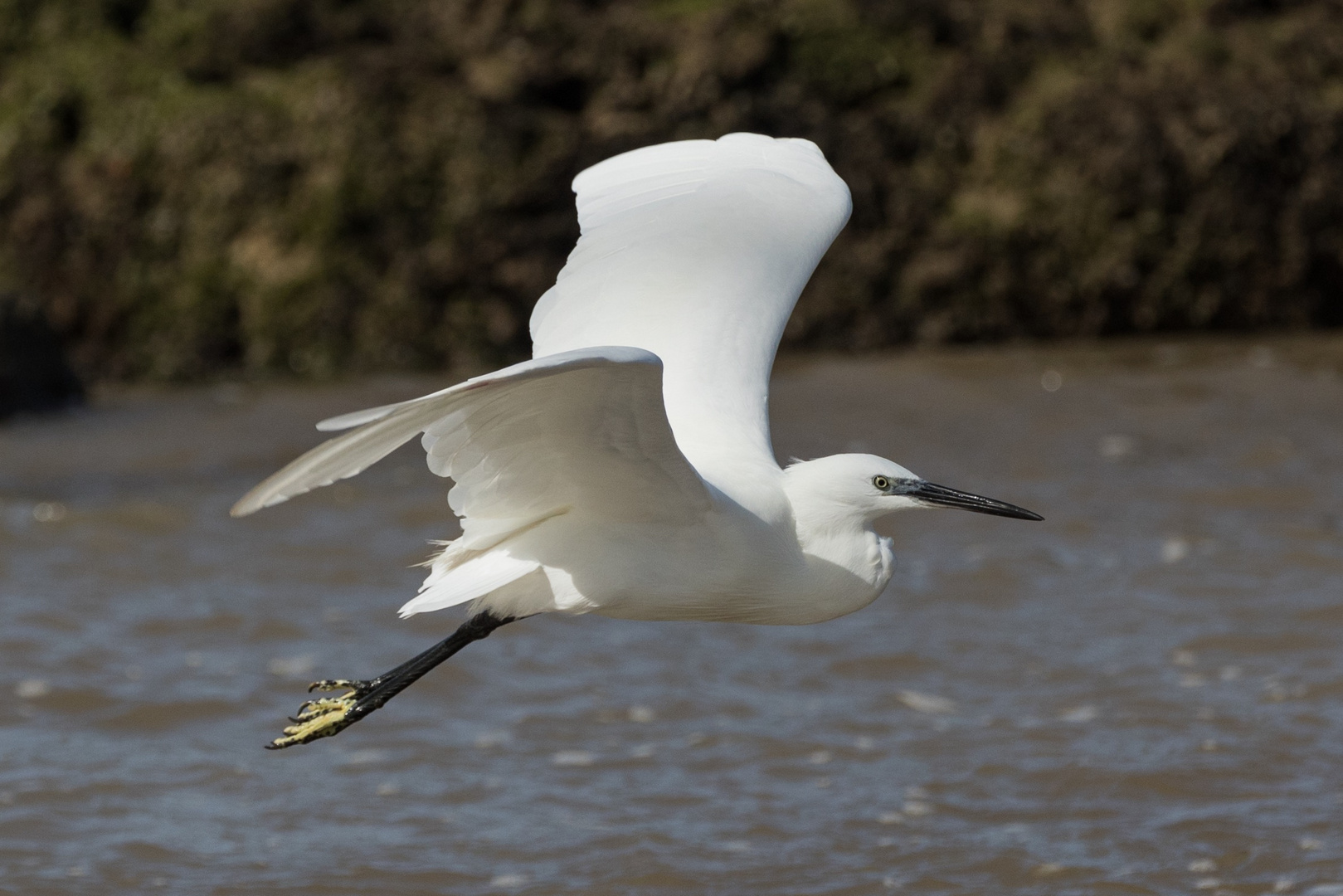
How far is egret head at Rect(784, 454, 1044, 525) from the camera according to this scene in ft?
15.0

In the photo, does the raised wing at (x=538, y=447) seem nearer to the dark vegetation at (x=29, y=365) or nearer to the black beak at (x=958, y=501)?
the black beak at (x=958, y=501)

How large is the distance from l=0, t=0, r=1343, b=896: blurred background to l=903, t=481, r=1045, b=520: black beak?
1.45 metres

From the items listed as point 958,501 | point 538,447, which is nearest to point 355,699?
point 538,447

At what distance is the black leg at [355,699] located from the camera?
498 centimetres

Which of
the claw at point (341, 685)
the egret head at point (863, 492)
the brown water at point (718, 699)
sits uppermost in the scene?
the egret head at point (863, 492)

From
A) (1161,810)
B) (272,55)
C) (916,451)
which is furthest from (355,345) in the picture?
(1161,810)

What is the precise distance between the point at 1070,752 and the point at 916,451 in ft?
13.1

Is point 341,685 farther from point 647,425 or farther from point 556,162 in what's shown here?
point 556,162

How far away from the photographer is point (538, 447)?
13.5 ft

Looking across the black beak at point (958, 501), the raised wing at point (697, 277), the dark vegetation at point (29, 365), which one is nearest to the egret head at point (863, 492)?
the black beak at point (958, 501)

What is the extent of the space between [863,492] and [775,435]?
588 cm

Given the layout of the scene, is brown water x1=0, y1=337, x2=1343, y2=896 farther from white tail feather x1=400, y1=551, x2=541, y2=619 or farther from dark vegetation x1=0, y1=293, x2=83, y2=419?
white tail feather x1=400, y1=551, x2=541, y2=619

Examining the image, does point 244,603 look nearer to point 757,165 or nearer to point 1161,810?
point 757,165

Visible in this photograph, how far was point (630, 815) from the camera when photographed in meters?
6.01
